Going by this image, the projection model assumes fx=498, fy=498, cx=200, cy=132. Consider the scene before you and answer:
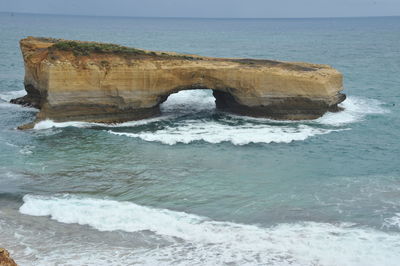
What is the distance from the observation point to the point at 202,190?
773 inches

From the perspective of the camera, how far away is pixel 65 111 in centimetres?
2845

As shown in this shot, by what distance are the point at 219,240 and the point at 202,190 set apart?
394cm

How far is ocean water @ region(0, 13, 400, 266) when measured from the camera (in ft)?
50.4

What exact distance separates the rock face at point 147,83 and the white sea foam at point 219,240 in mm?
10998

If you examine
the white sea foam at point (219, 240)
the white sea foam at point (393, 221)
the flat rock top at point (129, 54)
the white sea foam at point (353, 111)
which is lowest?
→ the white sea foam at point (219, 240)

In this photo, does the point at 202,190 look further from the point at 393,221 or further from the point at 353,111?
the point at 353,111

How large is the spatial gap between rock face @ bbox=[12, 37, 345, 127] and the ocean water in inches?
37.3

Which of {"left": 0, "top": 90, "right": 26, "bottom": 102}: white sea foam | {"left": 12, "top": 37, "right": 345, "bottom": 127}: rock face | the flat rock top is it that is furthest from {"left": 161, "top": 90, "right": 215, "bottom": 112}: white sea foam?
{"left": 0, "top": 90, "right": 26, "bottom": 102}: white sea foam

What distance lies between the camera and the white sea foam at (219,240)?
48.5ft

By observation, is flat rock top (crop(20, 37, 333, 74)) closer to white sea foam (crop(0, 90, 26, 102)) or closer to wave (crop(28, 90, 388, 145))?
wave (crop(28, 90, 388, 145))

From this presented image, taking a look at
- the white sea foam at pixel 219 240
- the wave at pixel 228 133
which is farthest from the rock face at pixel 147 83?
the white sea foam at pixel 219 240

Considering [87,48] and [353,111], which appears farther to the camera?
[353,111]

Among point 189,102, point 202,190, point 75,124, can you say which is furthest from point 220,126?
point 202,190

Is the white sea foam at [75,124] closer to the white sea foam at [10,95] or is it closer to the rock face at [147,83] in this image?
the rock face at [147,83]
